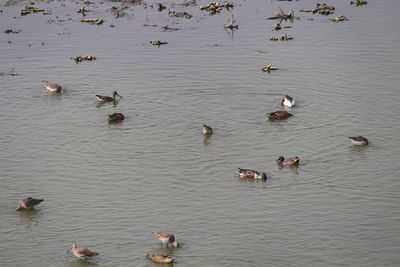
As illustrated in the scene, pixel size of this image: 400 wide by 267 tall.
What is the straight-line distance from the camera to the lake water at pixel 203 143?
80.7 feet

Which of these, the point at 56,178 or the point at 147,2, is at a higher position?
the point at 147,2

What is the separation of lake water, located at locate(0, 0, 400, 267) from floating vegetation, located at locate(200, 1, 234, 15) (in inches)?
109

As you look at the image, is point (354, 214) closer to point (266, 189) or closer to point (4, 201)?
point (266, 189)

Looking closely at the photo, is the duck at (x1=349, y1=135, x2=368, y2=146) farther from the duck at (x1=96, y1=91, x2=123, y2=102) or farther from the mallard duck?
the duck at (x1=96, y1=91, x2=123, y2=102)

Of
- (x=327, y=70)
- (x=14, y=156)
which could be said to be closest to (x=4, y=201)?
(x=14, y=156)

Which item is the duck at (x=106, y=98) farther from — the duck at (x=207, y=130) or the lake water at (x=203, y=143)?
the duck at (x=207, y=130)

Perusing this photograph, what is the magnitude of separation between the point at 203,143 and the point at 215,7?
76.7ft

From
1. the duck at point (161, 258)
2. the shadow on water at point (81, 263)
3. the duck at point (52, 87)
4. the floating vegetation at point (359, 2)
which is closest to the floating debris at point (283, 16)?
the floating vegetation at point (359, 2)

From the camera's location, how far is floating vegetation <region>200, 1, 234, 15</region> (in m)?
53.8

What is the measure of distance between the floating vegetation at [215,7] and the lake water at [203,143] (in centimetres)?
278

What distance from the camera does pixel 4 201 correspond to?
27.8 meters

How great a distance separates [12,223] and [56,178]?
3668 millimetres

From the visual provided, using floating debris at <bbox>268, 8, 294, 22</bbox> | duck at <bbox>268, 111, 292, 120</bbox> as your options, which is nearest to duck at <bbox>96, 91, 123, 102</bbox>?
duck at <bbox>268, 111, 292, 120</bbox>

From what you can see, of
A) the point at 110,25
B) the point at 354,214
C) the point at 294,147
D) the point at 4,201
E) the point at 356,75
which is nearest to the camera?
the point at 354,214
